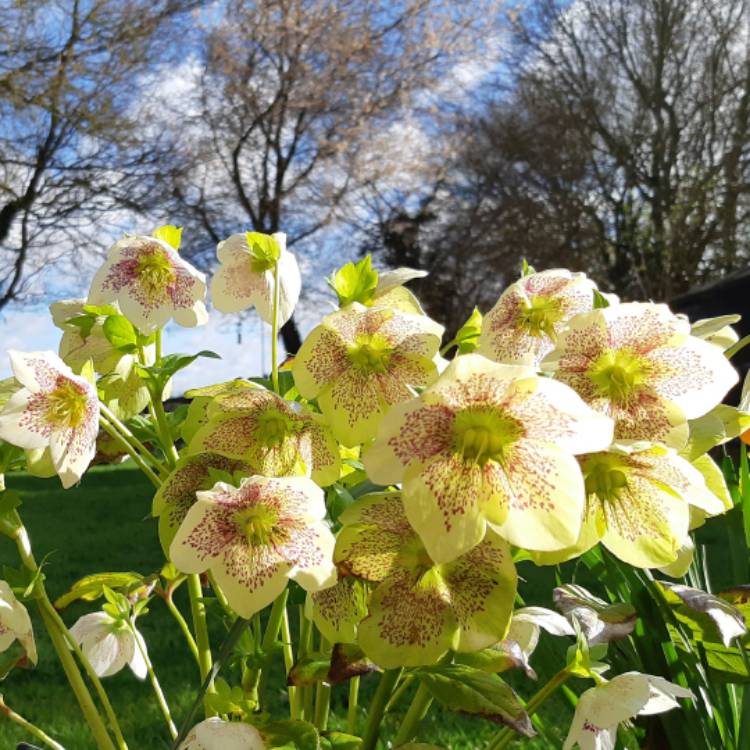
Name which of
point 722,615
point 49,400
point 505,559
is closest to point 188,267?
point 49,400

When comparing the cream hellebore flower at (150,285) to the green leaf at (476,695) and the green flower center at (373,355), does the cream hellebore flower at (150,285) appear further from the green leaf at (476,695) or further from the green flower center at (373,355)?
the green leaf at (476,695)

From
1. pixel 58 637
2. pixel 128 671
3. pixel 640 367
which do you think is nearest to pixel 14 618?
pixel 58 637

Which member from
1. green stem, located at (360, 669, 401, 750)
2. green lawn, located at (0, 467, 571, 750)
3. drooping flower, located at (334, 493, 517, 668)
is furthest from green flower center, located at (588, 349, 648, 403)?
green lawn, located at (0, 467, 571, 750)

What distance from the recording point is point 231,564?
0.51 metres

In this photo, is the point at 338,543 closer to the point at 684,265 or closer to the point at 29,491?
the point at 29,491

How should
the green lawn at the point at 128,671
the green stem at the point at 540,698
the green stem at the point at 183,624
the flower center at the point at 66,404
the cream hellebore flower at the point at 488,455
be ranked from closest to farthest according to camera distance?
the cream hellebore flower at the point at 488,455, the flower center at the point at 66,404, the green stem at the point at 540,698, the green stem at the point at 183,624, the green lawn at the point at 128,671

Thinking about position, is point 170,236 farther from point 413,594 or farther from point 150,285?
point 413,594

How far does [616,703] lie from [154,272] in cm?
44

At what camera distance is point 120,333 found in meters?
0.62

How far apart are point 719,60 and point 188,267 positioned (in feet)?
33.8

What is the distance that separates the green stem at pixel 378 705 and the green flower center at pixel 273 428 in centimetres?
16

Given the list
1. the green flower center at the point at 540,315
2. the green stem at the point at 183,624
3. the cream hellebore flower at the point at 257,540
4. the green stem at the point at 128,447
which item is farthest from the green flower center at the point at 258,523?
the green stem at the point at 183,624

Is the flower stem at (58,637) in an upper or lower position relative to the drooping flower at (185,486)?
lower

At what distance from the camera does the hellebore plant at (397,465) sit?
437 mm
